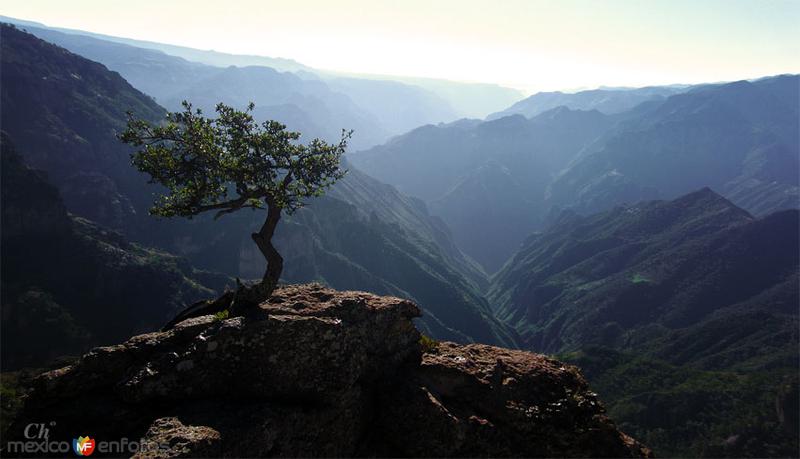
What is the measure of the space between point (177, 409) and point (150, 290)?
551 ft

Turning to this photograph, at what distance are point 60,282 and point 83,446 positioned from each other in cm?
15703

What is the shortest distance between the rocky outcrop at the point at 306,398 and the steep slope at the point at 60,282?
134m

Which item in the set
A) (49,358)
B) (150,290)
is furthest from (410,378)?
(150,290)

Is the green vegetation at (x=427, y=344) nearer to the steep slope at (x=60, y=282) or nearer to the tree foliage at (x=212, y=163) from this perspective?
the tree foliage at (x=212, y=163)

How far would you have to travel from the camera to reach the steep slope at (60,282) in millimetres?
120188

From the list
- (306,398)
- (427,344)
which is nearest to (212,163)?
(306,398)

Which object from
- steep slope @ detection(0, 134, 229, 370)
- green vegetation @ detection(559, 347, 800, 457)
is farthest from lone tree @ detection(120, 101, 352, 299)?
green vegetation @ detection(559, 347, 800, 457)

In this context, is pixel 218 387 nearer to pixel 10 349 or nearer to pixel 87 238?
pixel 10 349

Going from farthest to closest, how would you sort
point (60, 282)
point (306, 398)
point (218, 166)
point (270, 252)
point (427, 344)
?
point (60, 282) < point (270, 252) < point (427, 344) < point (218, 166) < point (306, 398)

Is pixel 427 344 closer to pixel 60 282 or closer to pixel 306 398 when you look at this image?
pixel 306 398

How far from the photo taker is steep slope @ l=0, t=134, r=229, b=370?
120188 mm

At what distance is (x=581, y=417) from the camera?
17.2 meters

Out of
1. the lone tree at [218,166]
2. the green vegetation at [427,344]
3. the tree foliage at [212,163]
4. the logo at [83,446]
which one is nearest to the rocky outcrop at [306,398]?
the logo at [83,446]

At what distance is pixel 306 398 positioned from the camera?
15695mm
